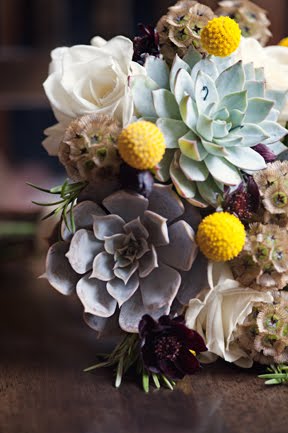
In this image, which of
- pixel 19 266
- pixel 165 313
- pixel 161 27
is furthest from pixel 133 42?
Answer: pixel 19 266

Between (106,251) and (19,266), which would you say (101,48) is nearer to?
(106,251)

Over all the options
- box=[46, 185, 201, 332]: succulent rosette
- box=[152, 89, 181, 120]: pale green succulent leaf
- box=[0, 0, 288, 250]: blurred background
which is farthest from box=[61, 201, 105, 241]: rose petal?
box=[0, 0, 288, 250]: blurred background

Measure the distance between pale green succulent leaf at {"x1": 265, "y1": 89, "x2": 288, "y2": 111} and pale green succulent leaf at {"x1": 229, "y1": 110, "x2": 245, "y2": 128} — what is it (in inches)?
2.3

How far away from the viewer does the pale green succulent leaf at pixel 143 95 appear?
0.65 meters

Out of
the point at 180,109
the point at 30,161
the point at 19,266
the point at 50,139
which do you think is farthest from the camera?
the point at 30,161

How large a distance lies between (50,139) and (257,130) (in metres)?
0.23

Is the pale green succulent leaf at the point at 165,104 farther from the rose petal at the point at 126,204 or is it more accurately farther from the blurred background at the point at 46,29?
the blurred background at the point at 46,29

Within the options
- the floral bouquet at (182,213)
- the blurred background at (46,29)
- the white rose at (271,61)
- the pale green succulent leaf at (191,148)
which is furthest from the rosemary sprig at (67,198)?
the blurred background at (46,29)

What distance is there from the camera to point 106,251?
0.65m

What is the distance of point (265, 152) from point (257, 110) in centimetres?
4

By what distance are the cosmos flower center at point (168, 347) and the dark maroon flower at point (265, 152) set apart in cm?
18

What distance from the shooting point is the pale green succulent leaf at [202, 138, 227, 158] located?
2.02 feet

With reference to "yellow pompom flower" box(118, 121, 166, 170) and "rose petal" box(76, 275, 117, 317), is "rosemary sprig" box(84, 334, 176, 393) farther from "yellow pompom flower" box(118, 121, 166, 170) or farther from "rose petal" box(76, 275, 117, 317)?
"yellow pompom flower" box(118, 121, 166, 170)

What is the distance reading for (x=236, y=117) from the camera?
0.64 metres
